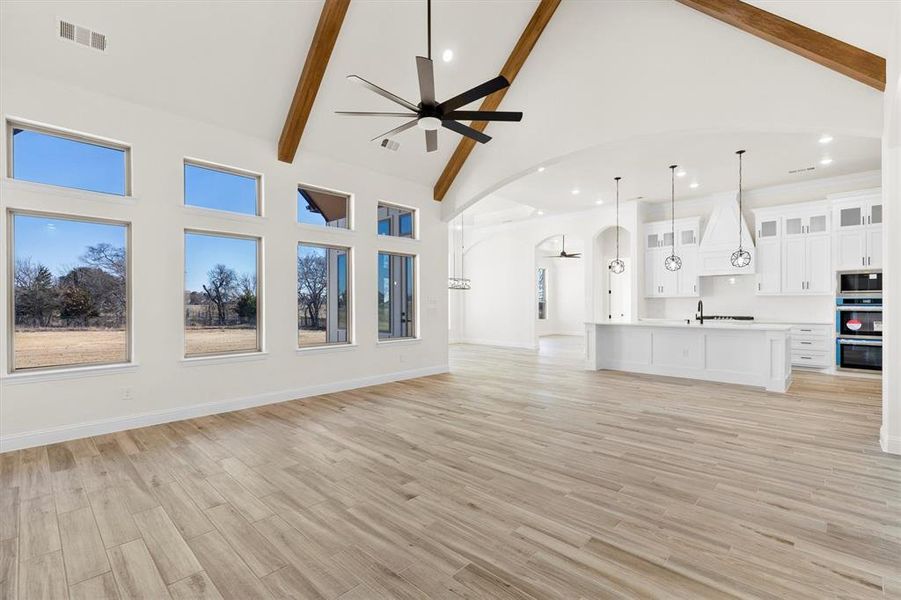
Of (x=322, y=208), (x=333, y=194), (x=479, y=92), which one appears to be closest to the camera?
(x=479, y=92)

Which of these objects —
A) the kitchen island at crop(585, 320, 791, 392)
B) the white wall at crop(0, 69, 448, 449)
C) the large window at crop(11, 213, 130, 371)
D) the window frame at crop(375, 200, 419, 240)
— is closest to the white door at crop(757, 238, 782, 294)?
the kitchen island at crop(585, 320, 791, 392)

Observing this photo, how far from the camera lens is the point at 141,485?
308 cm

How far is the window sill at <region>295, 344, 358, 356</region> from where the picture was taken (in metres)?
6.00

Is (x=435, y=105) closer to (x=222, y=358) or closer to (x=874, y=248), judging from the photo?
(x=222, y=358)

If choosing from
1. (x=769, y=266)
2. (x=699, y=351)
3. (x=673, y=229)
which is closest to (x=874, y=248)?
(x=769, y=266)

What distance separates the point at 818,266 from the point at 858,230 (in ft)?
A: 2.77

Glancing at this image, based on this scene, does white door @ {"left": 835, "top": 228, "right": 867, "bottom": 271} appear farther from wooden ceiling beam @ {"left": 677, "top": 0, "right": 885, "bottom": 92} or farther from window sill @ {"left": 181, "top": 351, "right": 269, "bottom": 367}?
window sill @ {"left": 181, "top": 351, "right": 269, "bottom": 367}

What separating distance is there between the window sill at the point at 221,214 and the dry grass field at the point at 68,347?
157 cm

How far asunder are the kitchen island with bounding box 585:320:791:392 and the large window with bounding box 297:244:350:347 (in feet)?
15.5

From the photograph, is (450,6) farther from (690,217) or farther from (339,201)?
(690,217)

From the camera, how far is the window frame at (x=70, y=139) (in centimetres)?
394

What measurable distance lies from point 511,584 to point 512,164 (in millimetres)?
6031

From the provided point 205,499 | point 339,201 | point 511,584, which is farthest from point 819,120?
point 205,499

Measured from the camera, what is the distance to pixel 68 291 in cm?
434
